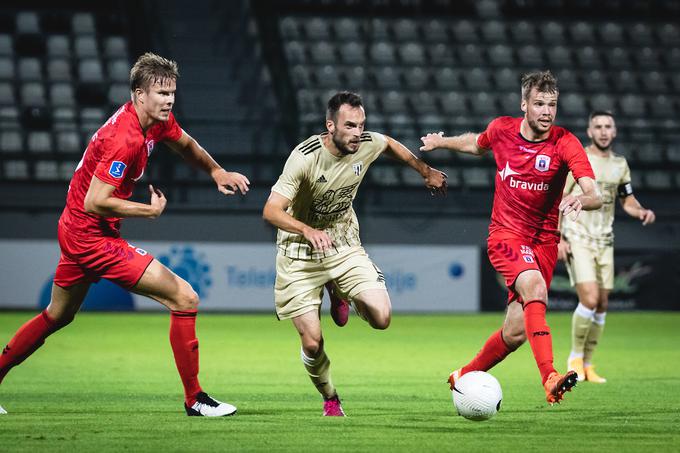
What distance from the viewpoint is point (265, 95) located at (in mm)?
22625

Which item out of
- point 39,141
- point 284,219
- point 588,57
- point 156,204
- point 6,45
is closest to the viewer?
point 156,204

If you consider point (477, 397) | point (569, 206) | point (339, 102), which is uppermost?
point (339, 102)

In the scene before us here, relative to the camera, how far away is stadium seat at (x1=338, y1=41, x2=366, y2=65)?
24.0 metres

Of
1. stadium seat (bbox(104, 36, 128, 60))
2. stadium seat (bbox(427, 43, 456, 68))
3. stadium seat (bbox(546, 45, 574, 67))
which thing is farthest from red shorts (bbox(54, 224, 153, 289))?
stadium seat (bbox(546, 45, 574, 67))

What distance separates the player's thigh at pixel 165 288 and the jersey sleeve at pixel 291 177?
83 cm

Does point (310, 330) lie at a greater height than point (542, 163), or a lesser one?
lesser

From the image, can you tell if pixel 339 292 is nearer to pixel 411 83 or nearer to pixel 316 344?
pixel 316 344

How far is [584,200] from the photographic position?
274 inches

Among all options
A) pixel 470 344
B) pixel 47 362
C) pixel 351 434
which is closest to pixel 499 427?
pixel 351 434

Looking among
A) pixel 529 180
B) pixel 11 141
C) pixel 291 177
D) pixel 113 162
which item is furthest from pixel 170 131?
pixel 11 141

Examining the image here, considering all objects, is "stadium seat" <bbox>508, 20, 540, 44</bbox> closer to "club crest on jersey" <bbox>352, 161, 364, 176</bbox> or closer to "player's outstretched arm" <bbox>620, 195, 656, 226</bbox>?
"player's outstretched arm" <bbox>620, 195, 656, 226</bbox>

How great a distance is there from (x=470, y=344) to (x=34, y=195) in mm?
9124

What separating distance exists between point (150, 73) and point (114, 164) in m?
0.61

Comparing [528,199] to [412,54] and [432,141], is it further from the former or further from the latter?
[412,54]
